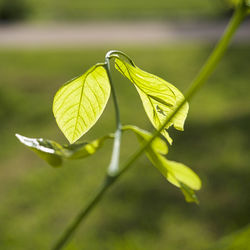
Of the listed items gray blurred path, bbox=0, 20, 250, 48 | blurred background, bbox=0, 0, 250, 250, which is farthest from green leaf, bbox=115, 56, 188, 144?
gray blurred path, bbox=0, 20, 250, 48

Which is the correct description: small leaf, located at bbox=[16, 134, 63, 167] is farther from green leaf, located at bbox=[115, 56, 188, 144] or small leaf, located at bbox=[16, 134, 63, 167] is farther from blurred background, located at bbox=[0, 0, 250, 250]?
blurred background, located at bbox=[0, 0, 250, 250]

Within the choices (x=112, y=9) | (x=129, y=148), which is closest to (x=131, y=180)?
(x=129, y=148)

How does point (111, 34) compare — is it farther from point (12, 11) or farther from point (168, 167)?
point (168, 167)

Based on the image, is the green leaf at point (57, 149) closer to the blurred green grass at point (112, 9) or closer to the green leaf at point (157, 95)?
the green leaf at point (157, 95)

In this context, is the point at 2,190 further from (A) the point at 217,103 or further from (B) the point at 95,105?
(B) the point at 95,105

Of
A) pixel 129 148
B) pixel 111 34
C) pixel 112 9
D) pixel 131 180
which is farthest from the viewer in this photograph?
pixel 112 9
